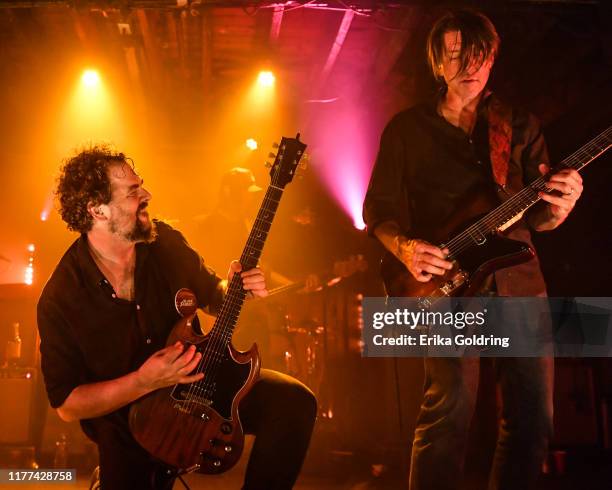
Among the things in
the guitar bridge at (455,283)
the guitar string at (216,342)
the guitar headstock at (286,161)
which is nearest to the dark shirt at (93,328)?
the guitar string at (216,342)

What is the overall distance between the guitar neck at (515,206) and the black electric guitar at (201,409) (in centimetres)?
121

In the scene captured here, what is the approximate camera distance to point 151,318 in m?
3.00

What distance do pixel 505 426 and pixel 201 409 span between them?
59.0 inches

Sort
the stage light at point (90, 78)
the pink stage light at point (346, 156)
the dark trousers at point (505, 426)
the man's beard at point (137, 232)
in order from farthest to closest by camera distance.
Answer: the pink stage light at point (346, 156) → the stage light at point (90, 78) → the man's beard at point (137, 232) → the dark trousers at point (505, 426)

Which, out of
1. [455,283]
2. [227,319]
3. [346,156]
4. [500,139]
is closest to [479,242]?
[455,283]

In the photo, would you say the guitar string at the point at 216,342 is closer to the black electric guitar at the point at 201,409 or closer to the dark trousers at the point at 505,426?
the black electric guitar at the point at 201,409

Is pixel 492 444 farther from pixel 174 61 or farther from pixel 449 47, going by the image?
pixel 174 61

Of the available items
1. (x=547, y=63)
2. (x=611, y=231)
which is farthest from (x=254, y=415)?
(x=547, y=63)

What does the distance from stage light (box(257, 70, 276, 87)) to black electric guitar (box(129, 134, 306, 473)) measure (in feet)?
21.7

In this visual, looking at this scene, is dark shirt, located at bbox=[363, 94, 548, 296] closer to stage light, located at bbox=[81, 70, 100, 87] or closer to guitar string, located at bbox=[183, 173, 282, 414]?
guitar string, located at bbox=[183, 173, 282, 414]

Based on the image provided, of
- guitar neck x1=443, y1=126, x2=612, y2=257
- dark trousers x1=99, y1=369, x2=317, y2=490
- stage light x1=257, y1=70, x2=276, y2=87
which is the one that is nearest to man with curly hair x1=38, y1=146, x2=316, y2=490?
dark trousers x1=99, y1=369, x2=317, y2=490

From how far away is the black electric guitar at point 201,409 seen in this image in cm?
268

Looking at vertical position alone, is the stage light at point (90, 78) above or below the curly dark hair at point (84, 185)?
above

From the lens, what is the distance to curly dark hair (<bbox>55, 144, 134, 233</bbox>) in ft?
10.7
